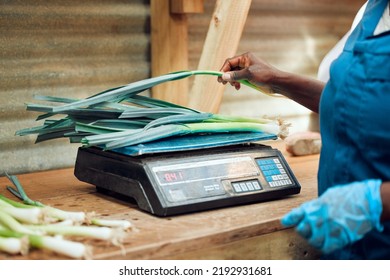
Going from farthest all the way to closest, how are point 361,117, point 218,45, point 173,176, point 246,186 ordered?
point 218,45 → point 246,186 → point 173,176 → point 361,117

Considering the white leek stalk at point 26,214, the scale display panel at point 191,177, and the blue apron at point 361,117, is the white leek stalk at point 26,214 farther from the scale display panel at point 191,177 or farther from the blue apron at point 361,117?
the blue apron at point 361,117

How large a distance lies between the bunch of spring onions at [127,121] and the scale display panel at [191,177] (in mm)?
60

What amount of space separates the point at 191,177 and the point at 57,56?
3.19ft

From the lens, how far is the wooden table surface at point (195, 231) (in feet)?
5.39

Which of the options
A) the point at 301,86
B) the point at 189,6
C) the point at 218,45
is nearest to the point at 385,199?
the point at 301,86

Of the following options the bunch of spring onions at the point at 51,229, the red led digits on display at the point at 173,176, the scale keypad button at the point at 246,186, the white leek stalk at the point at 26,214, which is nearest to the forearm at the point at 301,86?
the scale keypad button at the point at 246,186

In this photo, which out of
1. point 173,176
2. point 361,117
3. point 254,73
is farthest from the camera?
point 254,73

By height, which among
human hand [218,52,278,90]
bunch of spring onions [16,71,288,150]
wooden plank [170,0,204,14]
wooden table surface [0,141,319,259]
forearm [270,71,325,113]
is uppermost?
wooden plank [170,0,204,14]

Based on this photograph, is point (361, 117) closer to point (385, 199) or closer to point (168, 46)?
point (385, 199)

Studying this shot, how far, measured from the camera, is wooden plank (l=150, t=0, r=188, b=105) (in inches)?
111

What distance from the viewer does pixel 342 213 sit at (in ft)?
5.16

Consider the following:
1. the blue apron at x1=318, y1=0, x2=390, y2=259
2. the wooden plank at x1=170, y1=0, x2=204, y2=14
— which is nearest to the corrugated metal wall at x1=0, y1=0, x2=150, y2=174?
the wooden plank at x1=170, y1=0, x2=204, y2=14

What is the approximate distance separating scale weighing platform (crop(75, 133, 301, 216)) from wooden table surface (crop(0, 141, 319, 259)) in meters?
0.03

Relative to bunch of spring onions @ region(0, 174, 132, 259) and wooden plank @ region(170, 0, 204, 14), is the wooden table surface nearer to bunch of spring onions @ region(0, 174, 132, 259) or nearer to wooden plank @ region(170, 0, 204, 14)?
bunch of spring onions @ region(0, 174, 132, 259)
